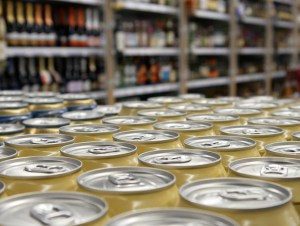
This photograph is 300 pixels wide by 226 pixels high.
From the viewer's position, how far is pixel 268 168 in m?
0.93

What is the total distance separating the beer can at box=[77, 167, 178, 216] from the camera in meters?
0.75

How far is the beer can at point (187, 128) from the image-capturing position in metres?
1.25

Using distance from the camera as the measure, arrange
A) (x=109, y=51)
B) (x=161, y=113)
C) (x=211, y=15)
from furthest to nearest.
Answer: (x=211, y=15) → (x=109, y=51) → (x=161, y=113)

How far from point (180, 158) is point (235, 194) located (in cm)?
23

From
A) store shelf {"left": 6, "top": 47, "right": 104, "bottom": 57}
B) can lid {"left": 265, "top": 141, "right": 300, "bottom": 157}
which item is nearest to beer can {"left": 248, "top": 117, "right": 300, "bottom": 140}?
can lid {"left": 265, "top": 141, "right": 300, "bottom": 157}

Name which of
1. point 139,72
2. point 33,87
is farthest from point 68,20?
point 139,72

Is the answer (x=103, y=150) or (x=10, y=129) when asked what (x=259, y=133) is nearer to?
(x=103, y=150)

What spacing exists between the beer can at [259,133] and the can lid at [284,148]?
45 millimetres

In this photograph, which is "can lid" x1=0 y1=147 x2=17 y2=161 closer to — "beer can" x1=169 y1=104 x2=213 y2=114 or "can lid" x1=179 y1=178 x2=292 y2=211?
"can lid" x1=179 y1=178 x2=292 y2=211

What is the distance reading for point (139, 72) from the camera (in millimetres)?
4219

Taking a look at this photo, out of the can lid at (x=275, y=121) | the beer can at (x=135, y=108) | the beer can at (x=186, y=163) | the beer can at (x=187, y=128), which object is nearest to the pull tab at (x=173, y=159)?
the beer can at (x=186, y=163)

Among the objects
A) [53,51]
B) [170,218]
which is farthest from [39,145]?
[53,51]

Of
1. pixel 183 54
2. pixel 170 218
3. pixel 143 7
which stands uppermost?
pixel 143 7

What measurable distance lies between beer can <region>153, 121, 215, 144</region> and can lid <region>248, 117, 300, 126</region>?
0.18 meters
